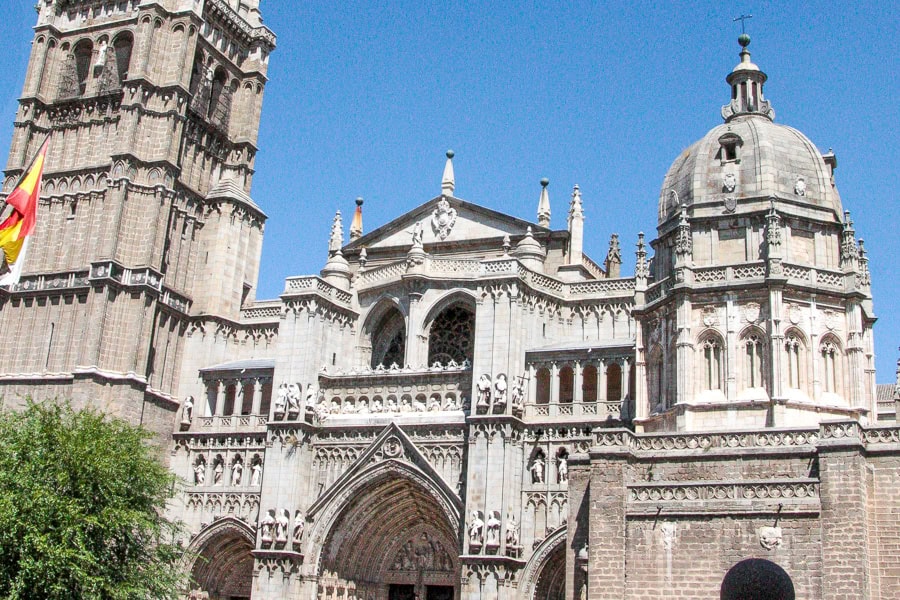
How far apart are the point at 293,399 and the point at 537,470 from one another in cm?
1089

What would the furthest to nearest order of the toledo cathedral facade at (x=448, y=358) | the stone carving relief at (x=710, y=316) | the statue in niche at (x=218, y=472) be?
the statue in niche at (x=218, y=472), the stone carving relief at (x=710, y=316), the toledo cathedral facade at (x=448, y=358)

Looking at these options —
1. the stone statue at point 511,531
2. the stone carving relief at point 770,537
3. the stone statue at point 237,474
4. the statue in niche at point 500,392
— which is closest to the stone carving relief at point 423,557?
the stone statue at point 511,531

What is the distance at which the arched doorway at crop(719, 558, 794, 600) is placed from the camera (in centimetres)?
2706

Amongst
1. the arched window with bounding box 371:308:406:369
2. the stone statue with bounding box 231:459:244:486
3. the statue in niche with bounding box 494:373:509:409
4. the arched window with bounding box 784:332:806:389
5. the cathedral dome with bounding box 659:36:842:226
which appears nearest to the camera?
the arched window with bounding box 784:332:806:389

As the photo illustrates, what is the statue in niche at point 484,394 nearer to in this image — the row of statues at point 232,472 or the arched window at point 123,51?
the row of statues at point 232,472

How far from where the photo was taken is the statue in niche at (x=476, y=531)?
3931cm

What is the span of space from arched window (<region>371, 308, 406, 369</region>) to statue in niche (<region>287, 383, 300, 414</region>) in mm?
4493

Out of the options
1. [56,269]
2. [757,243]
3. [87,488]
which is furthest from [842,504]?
[56,269]

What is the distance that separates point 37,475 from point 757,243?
79.0ft

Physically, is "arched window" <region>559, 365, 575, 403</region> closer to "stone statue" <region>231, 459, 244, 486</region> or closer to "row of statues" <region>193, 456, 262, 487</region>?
"row of statues" <region>193, 456, 262, 487</region>

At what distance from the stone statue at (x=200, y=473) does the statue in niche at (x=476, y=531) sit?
14012 mm

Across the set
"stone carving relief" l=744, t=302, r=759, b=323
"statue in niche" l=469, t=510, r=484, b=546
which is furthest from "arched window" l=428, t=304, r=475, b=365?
"stone carving relief" l=744, t=302, r=759, b=323

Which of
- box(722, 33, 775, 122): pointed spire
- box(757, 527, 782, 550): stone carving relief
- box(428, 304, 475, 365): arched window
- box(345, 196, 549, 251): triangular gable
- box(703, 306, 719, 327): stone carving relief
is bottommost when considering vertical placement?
box(757, 527, 782, 550): stone carving relief

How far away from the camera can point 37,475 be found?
1242 inches
